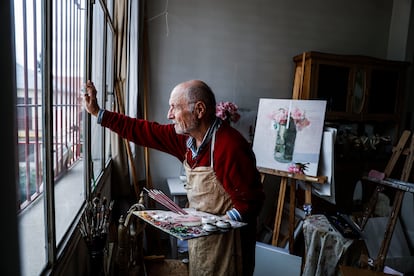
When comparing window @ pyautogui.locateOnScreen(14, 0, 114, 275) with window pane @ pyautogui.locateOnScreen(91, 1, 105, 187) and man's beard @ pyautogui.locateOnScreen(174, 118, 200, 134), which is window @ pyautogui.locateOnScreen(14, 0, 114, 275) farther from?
man's beard @ pyautogui.locateOnScreen(174, 118, 200, 134)

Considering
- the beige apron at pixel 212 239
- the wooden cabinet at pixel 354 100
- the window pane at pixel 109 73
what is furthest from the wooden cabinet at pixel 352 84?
the beige apron at pixel 212 239

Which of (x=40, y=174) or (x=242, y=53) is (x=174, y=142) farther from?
(x=242, y=53)

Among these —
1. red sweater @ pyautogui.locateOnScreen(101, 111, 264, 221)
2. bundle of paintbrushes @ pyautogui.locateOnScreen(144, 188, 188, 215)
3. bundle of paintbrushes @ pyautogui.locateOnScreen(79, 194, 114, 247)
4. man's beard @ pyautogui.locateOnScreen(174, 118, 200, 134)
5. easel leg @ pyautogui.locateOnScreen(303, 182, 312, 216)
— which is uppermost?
man's beard @ pyautogui.locateOnScreen(174, 118, 200, 134)

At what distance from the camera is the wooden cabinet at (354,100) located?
9.21 ft

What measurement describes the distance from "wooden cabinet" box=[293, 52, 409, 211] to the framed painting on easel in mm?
393

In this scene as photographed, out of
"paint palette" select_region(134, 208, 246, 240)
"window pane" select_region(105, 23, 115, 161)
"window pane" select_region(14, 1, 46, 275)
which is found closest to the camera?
"window pane" select_region(14, 1, 46, 275)

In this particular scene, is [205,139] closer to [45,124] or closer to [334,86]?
[45,124]

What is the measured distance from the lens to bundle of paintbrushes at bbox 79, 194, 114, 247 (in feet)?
3.42

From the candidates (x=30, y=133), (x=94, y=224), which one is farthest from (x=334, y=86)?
(x=30, y=133)

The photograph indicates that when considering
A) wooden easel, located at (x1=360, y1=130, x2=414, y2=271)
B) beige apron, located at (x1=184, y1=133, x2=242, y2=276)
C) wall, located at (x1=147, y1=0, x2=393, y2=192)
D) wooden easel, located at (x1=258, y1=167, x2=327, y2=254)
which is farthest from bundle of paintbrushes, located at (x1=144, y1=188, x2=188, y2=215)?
wooden easel, located at (x1=360, y1=130, x2=414, y2=271)

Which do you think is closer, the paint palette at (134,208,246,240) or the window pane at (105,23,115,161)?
the paint palette at (134,208,246,240)

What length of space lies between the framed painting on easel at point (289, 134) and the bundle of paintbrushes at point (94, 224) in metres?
1.63

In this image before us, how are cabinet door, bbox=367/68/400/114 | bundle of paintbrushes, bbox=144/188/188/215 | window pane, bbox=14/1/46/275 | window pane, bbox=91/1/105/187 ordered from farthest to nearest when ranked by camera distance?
1. cabinet door, bbox=367/68/400/114
2. window pane, bbox=91/1/105/187
3. bundle of paintbrushes, bbox=144/188/188/215
4. window pane, bbox=14/1/46/275

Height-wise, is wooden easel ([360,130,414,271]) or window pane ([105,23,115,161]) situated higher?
window pane ([105,23,115,161])
